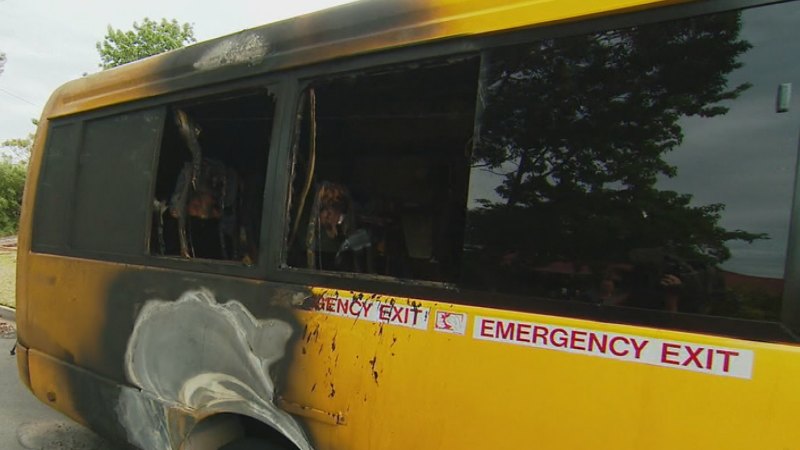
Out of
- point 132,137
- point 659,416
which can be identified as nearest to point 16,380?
point 132,137

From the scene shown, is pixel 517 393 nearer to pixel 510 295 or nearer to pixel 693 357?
pixel 510 295

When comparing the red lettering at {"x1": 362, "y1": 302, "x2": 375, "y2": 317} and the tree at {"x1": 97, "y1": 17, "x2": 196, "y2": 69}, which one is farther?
the tree at {"x1": 97, "y1": 17, "x2": 196, "y2": 69}

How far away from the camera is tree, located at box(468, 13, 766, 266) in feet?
4.51

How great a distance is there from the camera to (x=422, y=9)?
1.87 meters

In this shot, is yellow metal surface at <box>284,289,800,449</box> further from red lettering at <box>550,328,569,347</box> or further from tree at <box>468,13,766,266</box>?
tree at <box>468,13,766,266</box>

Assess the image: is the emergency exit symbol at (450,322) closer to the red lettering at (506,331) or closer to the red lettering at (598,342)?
the red lettering at (506,331)

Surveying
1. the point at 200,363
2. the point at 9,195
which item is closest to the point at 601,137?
the point at 200,363

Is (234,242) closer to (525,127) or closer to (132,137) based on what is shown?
(132,137)

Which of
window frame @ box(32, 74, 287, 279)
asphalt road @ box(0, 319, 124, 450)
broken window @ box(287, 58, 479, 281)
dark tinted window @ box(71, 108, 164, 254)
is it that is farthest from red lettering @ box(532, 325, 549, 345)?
asphalt road @ box(0, 319, 124, 450)

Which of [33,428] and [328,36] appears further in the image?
[33,428]

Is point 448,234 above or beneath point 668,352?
above

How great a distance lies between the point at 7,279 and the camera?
1098cm

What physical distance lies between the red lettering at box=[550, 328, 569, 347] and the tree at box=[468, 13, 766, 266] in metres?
0.21

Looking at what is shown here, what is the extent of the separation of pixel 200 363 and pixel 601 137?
Answer: 187 centimetres
